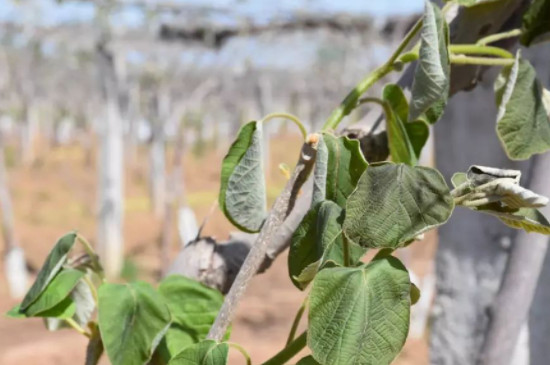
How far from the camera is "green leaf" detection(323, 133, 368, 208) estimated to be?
1.34 feet

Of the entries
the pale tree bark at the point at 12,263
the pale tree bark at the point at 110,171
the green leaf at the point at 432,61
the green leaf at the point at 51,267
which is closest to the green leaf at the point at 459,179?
the green leaf at the point at 432,61

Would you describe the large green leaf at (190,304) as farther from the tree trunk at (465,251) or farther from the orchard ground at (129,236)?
the tree trunk at (465,251)

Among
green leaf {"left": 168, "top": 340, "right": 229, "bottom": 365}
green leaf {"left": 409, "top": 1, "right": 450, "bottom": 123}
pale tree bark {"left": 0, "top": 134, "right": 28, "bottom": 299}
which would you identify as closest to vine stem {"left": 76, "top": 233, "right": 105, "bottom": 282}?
green leaf {"left": 168, "top": 340, "right": 229, "bottom": 365}

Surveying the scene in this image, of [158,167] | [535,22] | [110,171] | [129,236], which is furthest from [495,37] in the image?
[158,167]

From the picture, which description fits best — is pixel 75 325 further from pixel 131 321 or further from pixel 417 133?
pixel 417 133

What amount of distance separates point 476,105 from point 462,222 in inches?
7.4

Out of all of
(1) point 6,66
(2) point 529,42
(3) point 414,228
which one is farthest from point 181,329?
(1) point 6,66

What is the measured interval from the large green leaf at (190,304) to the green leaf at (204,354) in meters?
0.11

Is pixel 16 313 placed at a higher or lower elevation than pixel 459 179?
lower

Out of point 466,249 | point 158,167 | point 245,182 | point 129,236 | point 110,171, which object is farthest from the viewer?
point 158,167

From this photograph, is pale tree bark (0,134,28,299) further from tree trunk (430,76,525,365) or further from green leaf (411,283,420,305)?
green leaf (411,283,420,305)

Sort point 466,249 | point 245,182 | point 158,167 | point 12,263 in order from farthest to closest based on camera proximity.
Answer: point 158,167, point 12,263, point 466,249, point 245,182

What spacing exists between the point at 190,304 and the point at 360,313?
203 millimetres

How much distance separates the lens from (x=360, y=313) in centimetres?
35
